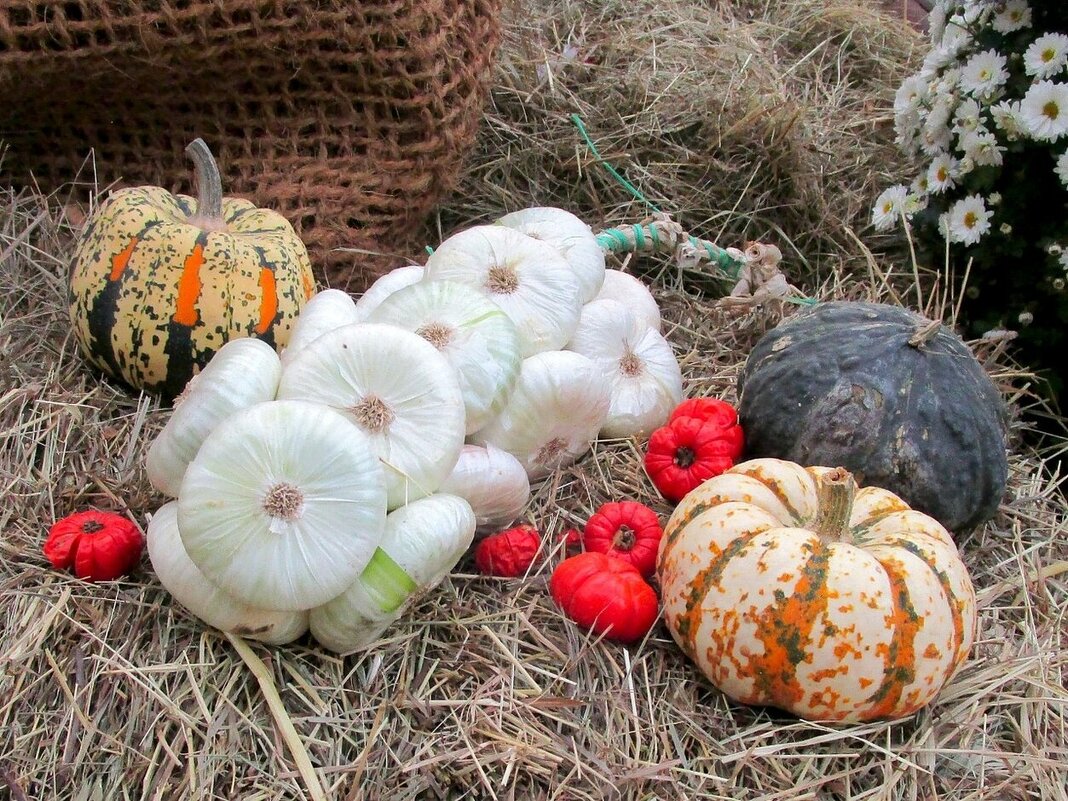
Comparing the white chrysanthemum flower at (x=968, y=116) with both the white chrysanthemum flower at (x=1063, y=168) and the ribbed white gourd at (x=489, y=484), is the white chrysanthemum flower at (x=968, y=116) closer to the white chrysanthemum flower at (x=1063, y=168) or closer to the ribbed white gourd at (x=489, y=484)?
Answer: the white chrysanthemum flower at (x=1063, y=168)

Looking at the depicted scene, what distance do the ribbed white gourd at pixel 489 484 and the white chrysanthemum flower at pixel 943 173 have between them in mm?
2113

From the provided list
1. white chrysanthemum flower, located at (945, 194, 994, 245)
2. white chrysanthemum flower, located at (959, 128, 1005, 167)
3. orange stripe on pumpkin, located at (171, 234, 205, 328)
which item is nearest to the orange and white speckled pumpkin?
orange stripe on pumpkin, located at (171, 234, 205, 328)

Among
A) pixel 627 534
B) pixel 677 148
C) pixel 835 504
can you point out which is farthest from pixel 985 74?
pixel 627 534

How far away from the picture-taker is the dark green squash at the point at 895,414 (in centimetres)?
247

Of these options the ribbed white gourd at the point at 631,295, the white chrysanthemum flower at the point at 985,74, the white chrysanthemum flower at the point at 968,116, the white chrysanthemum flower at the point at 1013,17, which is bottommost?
the ribbed white gourd at the point at 631,295

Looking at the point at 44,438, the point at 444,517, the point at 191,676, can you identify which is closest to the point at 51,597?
the point at 191,676

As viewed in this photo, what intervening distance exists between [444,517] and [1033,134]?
2.41 m

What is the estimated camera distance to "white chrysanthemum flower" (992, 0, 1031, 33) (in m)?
3.28

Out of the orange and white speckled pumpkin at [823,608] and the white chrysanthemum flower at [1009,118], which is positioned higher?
the white chrysanthemum flower at [1009,118]

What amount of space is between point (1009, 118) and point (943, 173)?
0.32m

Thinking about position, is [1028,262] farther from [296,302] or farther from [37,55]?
[37,55]

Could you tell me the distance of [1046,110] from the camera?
314 cm

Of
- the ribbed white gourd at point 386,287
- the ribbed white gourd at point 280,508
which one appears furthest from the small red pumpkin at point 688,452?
the ribbed white gourd at point 280,508

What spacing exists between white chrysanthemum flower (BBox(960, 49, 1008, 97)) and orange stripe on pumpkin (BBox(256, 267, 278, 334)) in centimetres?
249
